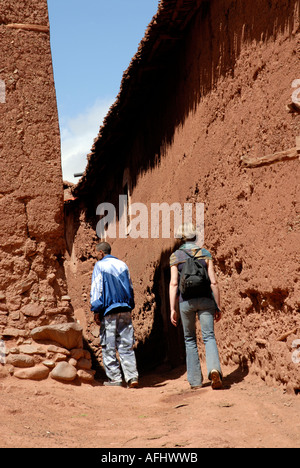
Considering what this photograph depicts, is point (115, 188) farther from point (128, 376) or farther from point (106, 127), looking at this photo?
point (128, 376)

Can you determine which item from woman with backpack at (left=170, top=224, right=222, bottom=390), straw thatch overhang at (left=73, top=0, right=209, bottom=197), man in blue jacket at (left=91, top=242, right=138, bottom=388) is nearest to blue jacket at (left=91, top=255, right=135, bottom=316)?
man in blue jacket at (left=91, top=242, right=138, bottom=388)

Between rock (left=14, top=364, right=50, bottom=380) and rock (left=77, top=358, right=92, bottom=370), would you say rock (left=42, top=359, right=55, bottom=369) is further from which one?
rock (left=77, top=358, right=92, bottom=370)

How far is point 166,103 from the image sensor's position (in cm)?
901

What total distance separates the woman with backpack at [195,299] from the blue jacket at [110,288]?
0.98 m

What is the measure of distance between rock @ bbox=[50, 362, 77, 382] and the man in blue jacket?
637mm

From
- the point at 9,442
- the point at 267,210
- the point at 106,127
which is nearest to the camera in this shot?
the point at 9,442

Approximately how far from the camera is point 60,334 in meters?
6.06

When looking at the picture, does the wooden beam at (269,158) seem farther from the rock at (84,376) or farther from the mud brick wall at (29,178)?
the rock at (84,376)

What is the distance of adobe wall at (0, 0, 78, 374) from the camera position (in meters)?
6.09

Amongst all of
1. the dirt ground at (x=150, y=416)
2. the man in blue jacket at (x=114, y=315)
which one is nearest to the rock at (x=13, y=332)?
the dirt ground at (x=150, y=416)

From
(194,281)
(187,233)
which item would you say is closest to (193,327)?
(194,281)

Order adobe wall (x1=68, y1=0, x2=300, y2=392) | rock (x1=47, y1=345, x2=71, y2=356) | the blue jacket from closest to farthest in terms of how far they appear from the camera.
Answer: adobe wall (x1=68, y1=0, x2=300, y2=392)
rock (x1=47, y1=345, x2=71, y2=356)
the blue jacket

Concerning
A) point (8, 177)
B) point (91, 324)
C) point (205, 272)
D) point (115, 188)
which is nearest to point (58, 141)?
point (8, 177)
